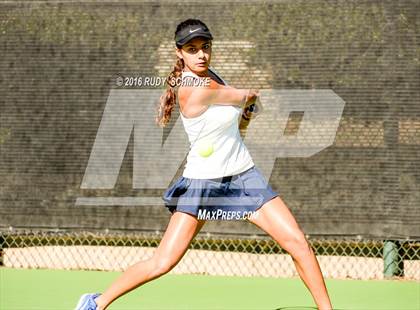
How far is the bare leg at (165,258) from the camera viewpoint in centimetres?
489

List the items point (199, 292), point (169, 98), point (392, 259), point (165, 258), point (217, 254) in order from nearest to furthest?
point (165, 258) → point (169, 98) → point (199, 292) → point (392, 259) → point (217, 254)

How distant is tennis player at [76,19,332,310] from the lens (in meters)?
4.90

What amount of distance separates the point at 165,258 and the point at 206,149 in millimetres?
594

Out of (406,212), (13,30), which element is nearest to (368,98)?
(406,212)

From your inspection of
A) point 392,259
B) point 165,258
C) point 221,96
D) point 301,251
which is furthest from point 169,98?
point 392,259

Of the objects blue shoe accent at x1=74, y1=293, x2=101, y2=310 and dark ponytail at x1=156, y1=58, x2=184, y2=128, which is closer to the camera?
blue shoe accent at x1=74, y1=293, x2=101, y2=310

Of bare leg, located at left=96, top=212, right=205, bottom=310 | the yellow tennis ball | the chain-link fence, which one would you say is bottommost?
bare leg, located at left=96, top=212, right=205, bottom=310

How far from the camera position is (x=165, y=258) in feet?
16.0

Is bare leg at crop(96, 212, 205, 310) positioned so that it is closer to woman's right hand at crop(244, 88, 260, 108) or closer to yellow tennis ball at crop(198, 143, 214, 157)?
yellow tennis ball at crop(198, 143, 214, 157)

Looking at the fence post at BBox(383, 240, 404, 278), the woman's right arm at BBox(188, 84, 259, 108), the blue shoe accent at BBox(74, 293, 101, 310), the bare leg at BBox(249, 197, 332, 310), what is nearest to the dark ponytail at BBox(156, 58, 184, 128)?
the woman's right arm at BBox(188, 84, 259, 108)

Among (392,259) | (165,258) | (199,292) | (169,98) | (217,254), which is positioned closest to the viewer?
(165,258)

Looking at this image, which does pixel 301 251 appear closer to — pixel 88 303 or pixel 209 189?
pixel 209 189

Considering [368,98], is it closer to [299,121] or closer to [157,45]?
[299,121]

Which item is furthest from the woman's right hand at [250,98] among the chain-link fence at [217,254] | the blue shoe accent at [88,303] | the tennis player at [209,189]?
the chain-link fence at [217,254]
